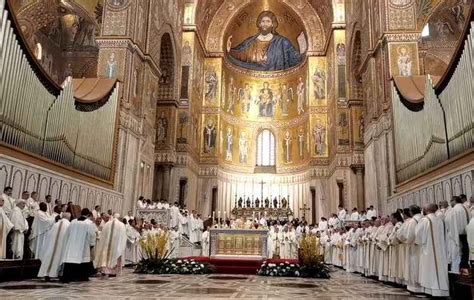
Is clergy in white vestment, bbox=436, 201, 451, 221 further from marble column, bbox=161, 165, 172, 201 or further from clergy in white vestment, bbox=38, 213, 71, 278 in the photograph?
marble column, bbox=161, 165, 172, 201

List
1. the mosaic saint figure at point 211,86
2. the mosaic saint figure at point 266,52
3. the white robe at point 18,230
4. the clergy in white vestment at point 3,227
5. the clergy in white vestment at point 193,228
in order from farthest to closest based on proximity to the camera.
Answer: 1. the mosaic saint figure at point 266,52
2. the mosaic saint figure at point 211,86
3. the clergy in white vestment at point 193,228
4. the white robe at point 18,230
5. the clergy in white vestment at point 3,227

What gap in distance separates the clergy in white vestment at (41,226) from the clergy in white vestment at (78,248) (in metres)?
0.77

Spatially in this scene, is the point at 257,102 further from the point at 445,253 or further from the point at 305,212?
the point at 445,253

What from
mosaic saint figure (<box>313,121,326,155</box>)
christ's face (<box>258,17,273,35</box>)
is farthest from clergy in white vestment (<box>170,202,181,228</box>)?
christ's face (<box>258,17,273,35</box>)

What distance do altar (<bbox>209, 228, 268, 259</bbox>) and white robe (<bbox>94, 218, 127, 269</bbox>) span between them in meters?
5.19

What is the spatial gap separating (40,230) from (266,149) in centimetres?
2723

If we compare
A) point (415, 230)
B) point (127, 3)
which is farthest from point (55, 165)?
point (415, 230)

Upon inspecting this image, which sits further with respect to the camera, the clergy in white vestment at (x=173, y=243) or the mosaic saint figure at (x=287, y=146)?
the mosaic saint figure at (x=287, y=146)

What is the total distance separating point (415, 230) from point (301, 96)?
27500 mm

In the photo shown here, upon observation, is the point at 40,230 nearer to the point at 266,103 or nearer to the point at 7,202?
the point at 7,202

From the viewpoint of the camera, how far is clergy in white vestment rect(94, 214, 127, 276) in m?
11.3

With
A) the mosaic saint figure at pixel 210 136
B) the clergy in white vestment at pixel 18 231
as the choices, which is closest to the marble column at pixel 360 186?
the mosaic saint figure at pixel 210 136

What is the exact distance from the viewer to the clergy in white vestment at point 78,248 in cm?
941

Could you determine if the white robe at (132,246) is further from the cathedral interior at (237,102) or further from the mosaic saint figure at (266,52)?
the mosaic saint figure at (266,52)
